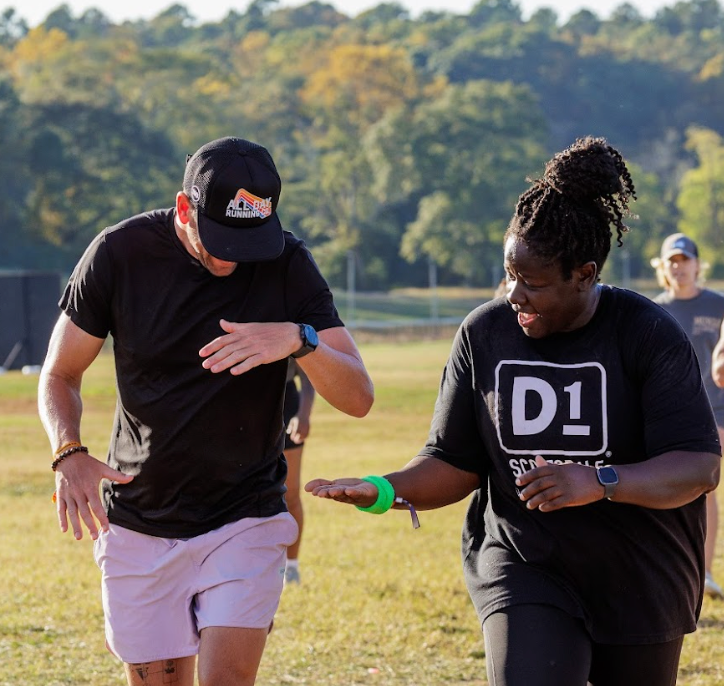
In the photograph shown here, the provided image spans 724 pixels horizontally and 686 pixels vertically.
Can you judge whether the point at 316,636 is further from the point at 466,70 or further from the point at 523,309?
the point at 466,70

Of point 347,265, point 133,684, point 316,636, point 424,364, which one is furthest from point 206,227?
point 347,265

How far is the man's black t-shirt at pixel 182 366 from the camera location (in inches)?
163

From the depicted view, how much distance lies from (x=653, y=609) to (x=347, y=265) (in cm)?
6938

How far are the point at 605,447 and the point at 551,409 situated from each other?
0.18 metres

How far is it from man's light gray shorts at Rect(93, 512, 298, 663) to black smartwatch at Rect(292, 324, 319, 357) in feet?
2.01

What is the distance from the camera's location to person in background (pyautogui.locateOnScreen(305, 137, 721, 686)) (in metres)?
3.68

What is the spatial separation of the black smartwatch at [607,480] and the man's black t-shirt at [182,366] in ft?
3.52

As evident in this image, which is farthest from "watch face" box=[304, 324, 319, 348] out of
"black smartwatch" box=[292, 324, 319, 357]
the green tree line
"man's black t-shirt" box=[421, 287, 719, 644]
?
the green tree line

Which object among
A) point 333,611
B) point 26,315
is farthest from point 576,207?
point 26,315

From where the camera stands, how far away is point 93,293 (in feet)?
13.7

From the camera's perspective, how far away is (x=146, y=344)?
4.13 meters

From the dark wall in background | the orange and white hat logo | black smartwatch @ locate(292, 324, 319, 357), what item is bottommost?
the dark wall in background

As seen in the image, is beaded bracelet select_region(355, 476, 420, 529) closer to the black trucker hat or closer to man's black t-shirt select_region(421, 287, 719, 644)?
man's black t-shirt select_region(421, 287, 719, 644)

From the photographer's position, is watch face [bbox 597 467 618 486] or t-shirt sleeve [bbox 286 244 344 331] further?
t-shirt sleeve [bbox 286 244 344 331]
